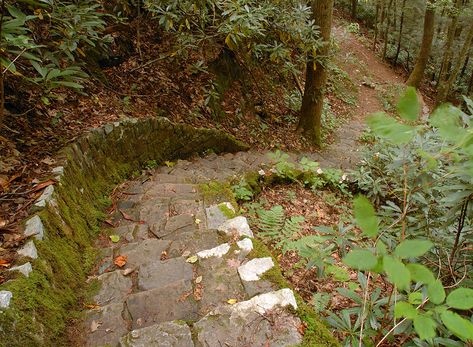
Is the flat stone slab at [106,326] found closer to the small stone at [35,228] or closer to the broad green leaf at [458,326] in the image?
the small stone at [35,228]

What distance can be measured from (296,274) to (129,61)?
4.94 metres

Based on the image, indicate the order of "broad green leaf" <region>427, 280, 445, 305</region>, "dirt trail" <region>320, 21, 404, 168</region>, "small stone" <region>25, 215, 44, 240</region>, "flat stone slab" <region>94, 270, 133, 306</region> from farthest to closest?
"dirt trail" <region>320, 21, 404, 168</region> → "flat stone slab" <region>94, 270, 133, 306</region> → "small stone" <region>25, 215, 44, 240</region> → "broad green leaf" <region>427, 280, 445, 305</region>

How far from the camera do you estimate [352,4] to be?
23062mm

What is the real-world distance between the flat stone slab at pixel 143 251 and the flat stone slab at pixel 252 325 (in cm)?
103

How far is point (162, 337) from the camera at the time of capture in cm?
190

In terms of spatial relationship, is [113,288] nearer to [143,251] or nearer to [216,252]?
[143,251]

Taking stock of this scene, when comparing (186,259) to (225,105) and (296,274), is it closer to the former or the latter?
(296,274)

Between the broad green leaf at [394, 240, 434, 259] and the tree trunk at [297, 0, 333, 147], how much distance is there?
6.23m

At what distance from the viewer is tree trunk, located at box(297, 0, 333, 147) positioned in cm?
687

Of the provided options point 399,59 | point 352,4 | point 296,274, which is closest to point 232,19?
point 296,274

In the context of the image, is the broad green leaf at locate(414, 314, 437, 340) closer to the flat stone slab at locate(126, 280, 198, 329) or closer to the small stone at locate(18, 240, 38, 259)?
the flat stone slab at locate(126, 280, 198, 329)

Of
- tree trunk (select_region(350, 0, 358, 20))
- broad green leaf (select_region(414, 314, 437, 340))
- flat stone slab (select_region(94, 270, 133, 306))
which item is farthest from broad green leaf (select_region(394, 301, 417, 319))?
tree trunk (select_region(350, 0, 358, 20))

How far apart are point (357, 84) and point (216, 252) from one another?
14049 millimetres

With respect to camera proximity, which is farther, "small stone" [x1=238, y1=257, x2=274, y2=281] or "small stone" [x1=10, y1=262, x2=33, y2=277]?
"small stone" [x1=238, y1=257, x2=274, y2=281]
